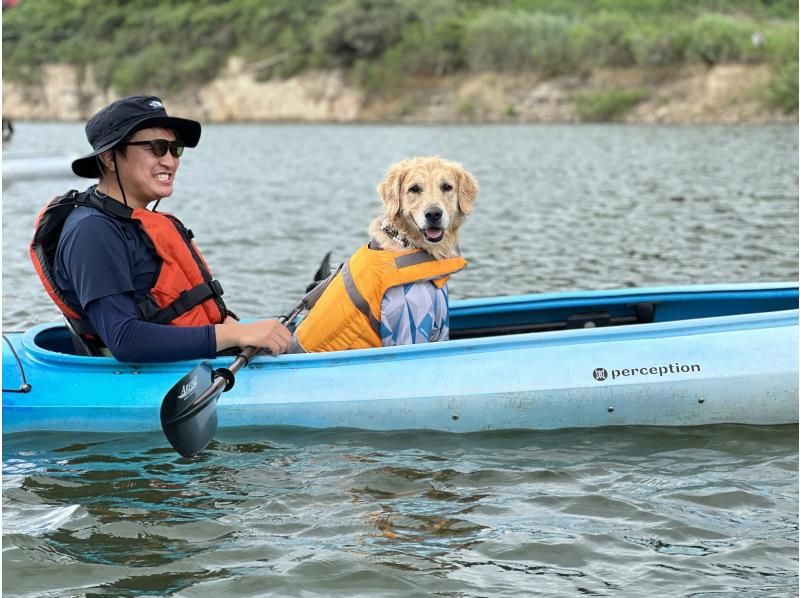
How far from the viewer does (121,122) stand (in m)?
5.43

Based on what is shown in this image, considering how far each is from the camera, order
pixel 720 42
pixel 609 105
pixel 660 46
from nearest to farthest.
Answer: pixel 609 105, pixel 720 42, pixel 660 46

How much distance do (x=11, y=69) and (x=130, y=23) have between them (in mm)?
11781

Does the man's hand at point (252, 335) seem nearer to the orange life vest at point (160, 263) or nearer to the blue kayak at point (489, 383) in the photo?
the orange life vest at point (160, 263)

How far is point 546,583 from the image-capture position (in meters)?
4.39

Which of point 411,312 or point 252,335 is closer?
point 252,335

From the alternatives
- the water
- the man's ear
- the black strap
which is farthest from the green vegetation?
the man's ear

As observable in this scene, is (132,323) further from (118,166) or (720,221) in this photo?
(720,221)

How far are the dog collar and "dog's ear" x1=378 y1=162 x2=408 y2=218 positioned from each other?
0.07 metres

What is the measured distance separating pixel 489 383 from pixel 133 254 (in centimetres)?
203

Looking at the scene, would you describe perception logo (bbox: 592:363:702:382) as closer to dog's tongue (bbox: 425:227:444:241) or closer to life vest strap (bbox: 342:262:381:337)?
dog's tongue (bbox: 425:227:444:241)

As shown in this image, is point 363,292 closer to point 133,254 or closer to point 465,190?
point 465,190

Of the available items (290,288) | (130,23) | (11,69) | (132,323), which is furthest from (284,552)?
(130,23)

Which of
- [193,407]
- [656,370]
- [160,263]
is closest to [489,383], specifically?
[656,370]

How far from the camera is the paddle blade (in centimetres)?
523
